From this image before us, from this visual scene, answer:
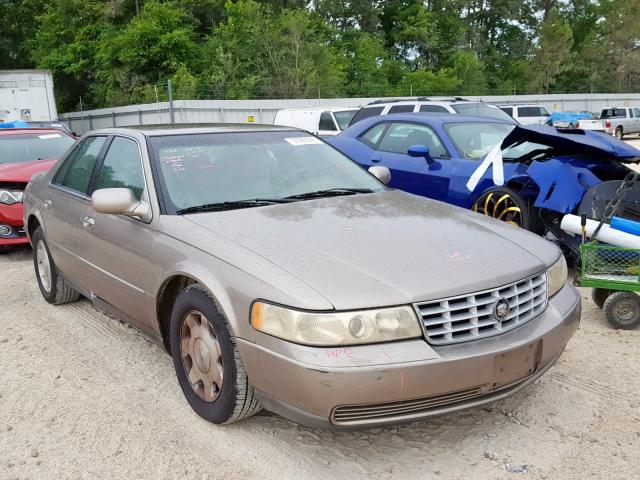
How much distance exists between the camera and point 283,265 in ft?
9.40

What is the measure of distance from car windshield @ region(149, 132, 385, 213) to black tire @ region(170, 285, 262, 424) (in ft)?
2.07

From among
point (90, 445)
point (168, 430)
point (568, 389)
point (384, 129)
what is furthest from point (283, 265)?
point (384, 129)

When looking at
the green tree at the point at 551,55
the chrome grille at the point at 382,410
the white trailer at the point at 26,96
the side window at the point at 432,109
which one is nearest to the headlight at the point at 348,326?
the chrome grille at the point at 382,410

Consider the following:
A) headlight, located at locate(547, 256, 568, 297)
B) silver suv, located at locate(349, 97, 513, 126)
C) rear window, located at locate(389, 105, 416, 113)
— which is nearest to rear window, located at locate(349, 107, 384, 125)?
silver suv, located at locate(349, 97, 513, 126)

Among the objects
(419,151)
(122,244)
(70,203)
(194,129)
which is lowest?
(122,244)

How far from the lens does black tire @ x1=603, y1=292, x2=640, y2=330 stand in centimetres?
452

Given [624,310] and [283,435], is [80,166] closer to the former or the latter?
[283,435]

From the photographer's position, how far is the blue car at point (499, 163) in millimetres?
5523

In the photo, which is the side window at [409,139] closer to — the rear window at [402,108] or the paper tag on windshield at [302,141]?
the paper tag on windshield at [302,141]

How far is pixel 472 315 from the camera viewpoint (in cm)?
274

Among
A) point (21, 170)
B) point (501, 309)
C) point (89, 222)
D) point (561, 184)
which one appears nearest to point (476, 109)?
point (561, 184)

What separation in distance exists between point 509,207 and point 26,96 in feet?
67.1

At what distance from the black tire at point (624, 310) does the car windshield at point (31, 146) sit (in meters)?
6.86

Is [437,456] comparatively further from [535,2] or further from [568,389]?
[535,2]
